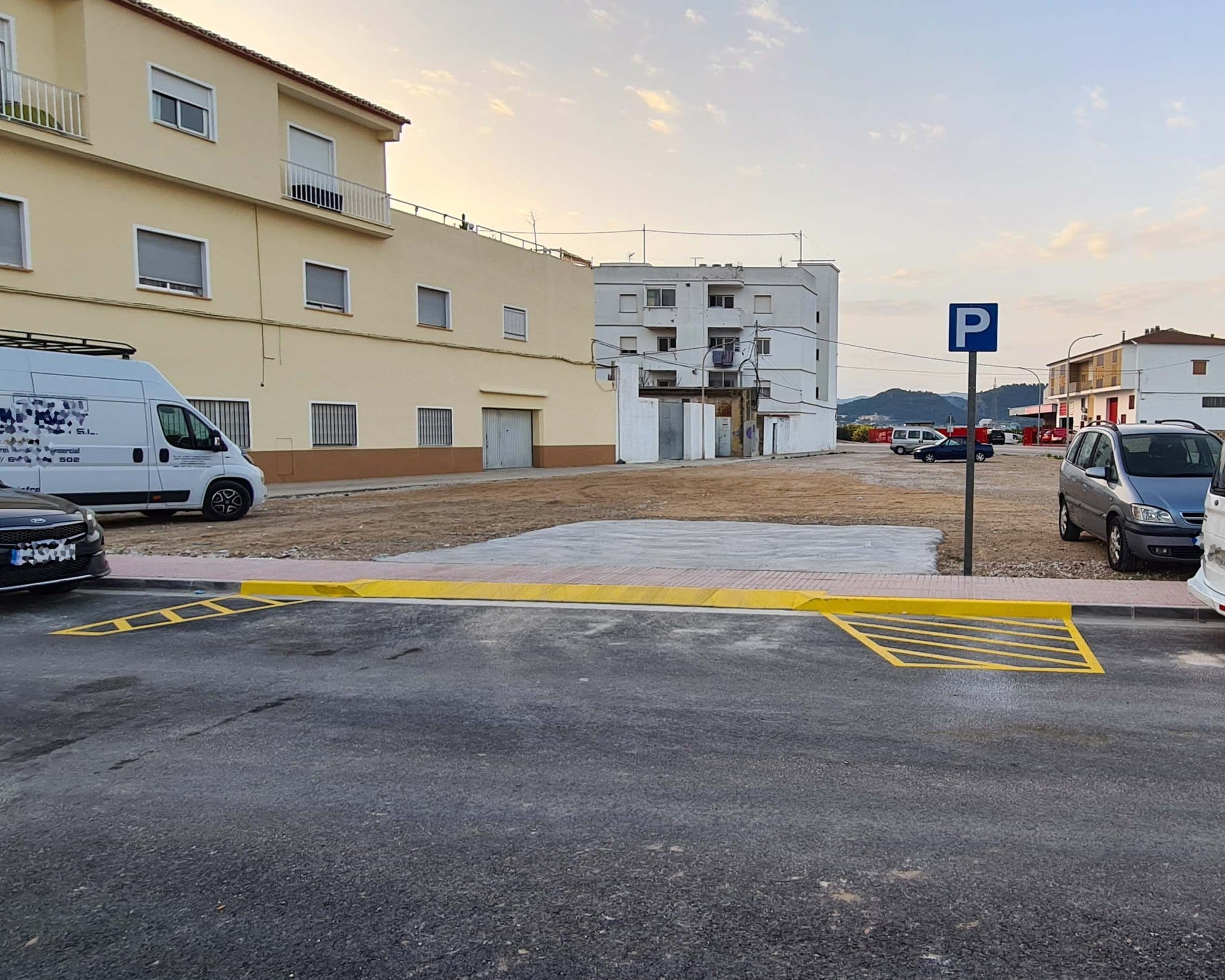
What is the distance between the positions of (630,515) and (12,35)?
17.2 meters

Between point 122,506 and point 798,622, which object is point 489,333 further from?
point 798,622

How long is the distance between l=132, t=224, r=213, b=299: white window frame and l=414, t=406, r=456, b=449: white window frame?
816cm

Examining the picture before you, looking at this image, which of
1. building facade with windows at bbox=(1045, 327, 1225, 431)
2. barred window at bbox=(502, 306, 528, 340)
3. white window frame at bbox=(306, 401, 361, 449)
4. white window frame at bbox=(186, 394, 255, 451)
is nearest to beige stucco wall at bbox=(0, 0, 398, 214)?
white window frame at bbox=(186, 394, 255, 451)

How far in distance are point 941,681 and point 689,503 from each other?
13431 millimetres

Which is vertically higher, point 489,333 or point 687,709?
point 489,333

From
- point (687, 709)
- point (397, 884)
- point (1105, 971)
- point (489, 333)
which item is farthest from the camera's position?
point (489, 333)

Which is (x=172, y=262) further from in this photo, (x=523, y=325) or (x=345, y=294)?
(x=523, y=325)

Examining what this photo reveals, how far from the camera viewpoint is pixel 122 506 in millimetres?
14539

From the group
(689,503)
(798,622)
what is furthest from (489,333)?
(798,622)

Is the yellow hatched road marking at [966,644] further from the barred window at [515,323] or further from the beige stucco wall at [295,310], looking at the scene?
the barred window at [515,323]

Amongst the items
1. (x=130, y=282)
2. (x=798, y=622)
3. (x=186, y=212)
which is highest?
(x=186, y=212)

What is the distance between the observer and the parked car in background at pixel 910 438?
185 feet

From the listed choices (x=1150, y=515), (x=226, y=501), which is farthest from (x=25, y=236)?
(x=1150, y=515)

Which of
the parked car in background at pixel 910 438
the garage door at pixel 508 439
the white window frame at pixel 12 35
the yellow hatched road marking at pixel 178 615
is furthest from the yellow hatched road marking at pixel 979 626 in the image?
the parked car in background at pixel 910 438
